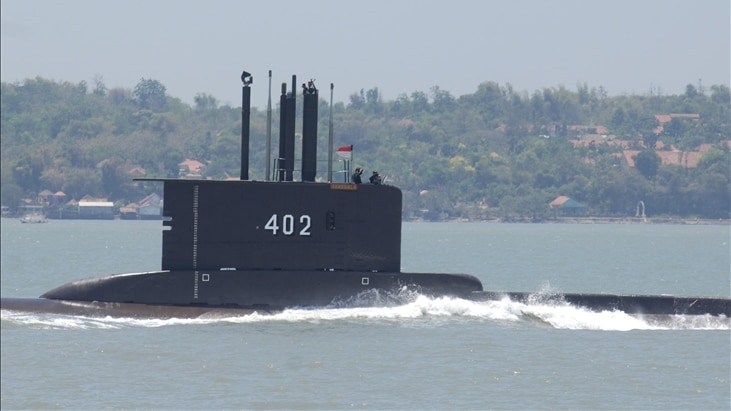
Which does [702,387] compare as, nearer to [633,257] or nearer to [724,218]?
[633,257]

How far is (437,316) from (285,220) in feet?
Answer: 12.8

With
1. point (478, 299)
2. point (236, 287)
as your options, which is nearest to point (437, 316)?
point (478, 299)

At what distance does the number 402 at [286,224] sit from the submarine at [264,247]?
0.02 m

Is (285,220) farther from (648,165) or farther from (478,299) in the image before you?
(648,165)

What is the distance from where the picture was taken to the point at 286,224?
28.9 m

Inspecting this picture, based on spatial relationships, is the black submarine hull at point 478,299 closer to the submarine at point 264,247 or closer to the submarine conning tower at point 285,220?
the submarine at point 264,247

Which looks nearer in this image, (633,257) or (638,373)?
(638,373)

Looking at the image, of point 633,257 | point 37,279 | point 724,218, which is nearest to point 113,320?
point 37,279

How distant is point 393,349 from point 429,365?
1214mm

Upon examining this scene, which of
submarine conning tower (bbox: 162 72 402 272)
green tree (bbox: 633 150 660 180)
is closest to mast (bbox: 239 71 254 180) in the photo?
submarine conning tower (bbox: 162 72 402 272)

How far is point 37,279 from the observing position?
55500 millimetres

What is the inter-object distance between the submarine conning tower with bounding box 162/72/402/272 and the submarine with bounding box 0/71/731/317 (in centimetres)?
2

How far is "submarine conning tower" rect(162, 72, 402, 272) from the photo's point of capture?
28531 millimetres

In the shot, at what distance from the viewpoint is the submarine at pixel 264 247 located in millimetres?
28547
